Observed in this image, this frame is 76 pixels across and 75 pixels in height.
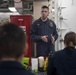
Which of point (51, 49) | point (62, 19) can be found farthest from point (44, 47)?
point (62, 19)

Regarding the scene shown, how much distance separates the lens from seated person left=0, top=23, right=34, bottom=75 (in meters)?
1.24

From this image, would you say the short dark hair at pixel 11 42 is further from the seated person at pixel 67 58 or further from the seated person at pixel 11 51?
the seated person at pixel 67 58

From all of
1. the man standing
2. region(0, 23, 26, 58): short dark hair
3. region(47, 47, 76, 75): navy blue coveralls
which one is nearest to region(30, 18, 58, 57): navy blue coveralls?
the man standing

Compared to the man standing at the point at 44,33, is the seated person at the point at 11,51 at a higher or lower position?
higher

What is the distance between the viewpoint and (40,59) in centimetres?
326

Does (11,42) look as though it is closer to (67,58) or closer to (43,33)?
(67,58)

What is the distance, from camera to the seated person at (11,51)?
1239mm

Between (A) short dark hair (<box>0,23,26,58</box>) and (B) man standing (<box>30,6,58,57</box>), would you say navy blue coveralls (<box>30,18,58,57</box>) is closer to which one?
(B) man standing (<box>30,6,58,57</box>)

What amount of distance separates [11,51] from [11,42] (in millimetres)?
44

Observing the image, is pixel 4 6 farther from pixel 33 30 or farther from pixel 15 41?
pixel 15 41

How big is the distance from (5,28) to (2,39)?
7 centimetres

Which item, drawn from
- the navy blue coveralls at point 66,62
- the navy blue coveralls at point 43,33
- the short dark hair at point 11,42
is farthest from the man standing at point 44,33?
the short dark hair at point 11,42

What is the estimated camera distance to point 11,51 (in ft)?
4.06

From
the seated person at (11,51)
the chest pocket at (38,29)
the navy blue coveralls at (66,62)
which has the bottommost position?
the navy blue coveralls at (66,62)
